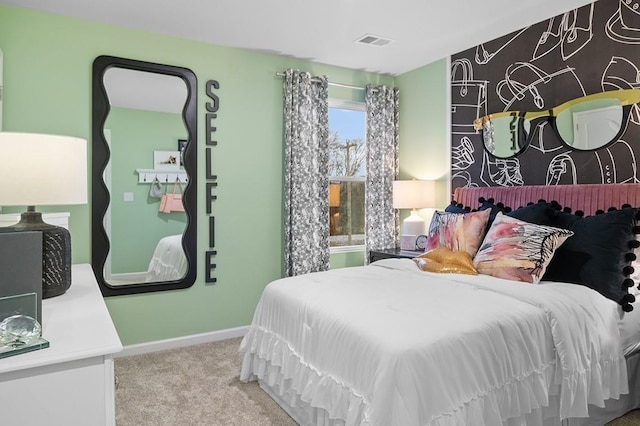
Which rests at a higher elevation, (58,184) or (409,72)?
(409,72)

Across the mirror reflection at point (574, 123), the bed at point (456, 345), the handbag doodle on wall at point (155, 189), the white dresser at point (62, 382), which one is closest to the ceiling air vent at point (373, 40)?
the mirror reflection at point (574, 123)

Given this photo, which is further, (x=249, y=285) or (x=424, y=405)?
(x=249, y=285)

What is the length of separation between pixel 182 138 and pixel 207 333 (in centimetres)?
168

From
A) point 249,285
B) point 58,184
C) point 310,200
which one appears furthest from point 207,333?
point 58,184

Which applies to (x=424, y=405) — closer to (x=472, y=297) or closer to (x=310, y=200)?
(x=472, y=297)

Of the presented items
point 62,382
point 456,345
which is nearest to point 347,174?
point 456,345

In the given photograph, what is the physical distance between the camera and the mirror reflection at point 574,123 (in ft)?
9.02

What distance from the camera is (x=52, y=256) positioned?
1.73m

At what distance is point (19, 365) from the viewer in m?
1.04

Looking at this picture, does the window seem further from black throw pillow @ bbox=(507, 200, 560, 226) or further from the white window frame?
black throw pillow @ bbox=(507, 200, 560, 226)

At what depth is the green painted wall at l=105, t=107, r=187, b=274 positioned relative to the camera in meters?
3.21

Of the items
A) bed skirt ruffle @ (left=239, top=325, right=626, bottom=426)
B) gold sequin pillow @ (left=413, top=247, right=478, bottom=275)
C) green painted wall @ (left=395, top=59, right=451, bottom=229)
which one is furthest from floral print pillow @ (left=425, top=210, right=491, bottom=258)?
bed skirt ruffle @ (left=239, top=325, right=626, bottom=426)

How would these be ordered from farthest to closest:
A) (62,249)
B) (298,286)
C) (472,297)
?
1. (298,286)
2. (472,297)
3. (62,249)

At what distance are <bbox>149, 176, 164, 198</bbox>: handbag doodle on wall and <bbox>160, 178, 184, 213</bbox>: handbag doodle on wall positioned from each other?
0.04 meters
